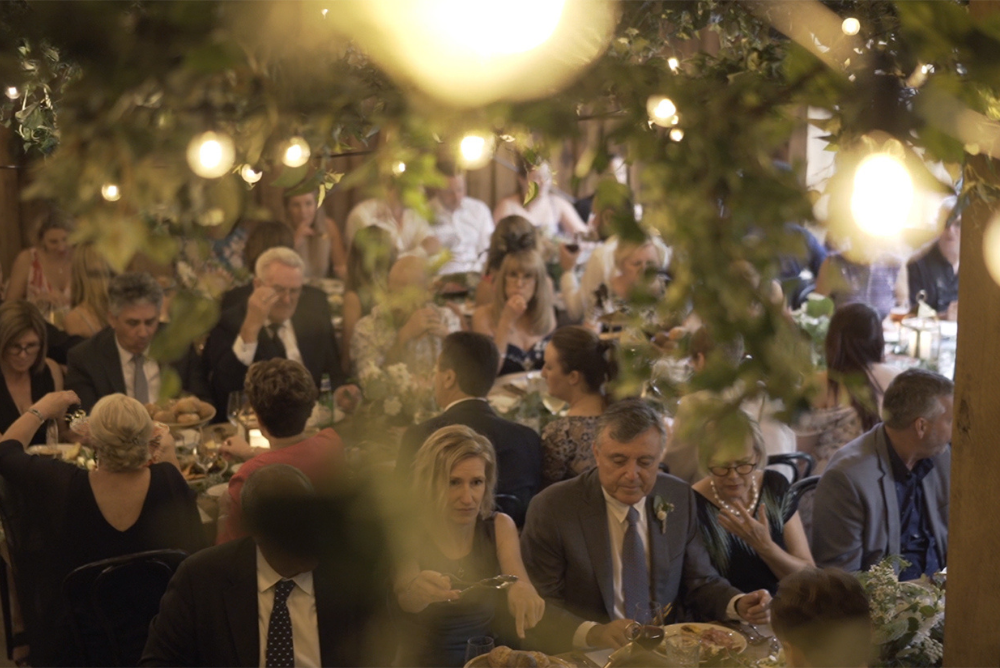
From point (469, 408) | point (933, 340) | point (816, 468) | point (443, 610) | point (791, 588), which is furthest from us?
point (933, 340)

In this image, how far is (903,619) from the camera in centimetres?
266

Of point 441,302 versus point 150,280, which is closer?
point 150,280

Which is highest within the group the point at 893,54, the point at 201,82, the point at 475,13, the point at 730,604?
the point at 893,54

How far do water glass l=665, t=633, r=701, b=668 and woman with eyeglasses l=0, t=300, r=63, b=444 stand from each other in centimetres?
270

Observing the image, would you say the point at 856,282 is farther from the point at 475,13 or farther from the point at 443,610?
the point at 475,13

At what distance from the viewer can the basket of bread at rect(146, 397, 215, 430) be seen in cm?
436

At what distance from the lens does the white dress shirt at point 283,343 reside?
4.86 meters

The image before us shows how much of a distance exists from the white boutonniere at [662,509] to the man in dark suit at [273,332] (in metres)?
1.81

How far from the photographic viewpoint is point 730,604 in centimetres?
304

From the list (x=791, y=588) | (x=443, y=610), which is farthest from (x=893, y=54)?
(x=443, y=610)

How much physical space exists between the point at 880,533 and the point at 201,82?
3.07 metres

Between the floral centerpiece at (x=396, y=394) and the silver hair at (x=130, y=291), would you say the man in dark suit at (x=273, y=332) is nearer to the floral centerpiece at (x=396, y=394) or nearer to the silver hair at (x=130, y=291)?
the floral centerpiece at (x=396, y=394)

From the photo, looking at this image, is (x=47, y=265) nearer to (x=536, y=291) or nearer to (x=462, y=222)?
(x=536, y=291)

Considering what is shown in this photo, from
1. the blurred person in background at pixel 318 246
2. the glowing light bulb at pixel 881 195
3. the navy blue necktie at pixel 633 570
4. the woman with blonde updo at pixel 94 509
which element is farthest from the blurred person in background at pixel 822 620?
the blurred person in background at pixel 318 246
